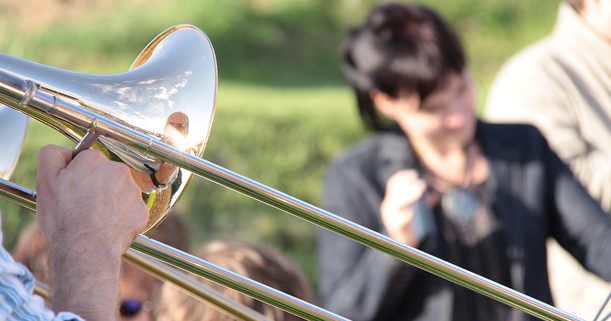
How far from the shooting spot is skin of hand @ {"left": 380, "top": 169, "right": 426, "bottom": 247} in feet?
4.95

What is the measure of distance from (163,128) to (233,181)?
146mm

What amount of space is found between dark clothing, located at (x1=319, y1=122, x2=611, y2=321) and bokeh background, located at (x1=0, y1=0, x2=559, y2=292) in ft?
7.01

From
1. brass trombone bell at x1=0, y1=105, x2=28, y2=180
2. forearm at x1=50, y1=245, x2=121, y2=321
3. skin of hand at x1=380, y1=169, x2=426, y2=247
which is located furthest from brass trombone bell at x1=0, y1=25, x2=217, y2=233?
skin of hand at x1=380, y1=169, x2=426, y2=247

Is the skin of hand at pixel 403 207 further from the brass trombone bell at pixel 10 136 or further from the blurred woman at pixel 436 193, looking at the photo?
the brass trombone bell at pixel 10 136

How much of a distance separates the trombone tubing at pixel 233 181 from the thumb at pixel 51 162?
0.05 meters

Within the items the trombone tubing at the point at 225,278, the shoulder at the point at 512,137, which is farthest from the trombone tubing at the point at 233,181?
the shoulder at the point at 512,137

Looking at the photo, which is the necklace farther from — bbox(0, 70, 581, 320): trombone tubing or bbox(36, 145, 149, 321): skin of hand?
bbox(36, 145, 149, 321): skin of hand

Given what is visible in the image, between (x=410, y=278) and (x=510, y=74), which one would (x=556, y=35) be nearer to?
(x=510, y=74)

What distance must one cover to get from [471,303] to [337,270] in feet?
1.32

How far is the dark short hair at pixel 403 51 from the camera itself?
1.67 m

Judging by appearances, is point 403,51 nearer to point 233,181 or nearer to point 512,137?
point 512,137

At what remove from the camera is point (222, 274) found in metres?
1.00

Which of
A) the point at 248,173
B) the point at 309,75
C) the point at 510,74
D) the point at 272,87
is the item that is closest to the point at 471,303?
the point at 510,74

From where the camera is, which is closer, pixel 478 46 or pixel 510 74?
pixel 510 74
